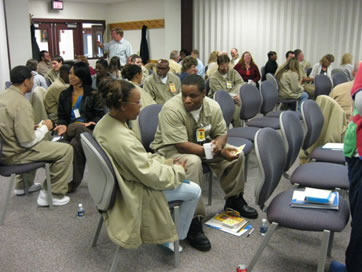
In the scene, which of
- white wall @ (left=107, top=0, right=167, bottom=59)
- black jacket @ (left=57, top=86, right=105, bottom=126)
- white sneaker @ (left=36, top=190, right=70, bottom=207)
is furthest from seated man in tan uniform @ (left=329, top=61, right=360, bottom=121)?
white wall @ (left=107, top=0, right=167, bottom=59)

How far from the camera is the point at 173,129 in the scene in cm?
297

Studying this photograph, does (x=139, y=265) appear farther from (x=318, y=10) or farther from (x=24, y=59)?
(x=318, y=10)

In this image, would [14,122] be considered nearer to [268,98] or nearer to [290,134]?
[290,134]

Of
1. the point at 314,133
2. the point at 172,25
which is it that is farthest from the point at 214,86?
the point at 172,25

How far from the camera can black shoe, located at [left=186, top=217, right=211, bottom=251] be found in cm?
274

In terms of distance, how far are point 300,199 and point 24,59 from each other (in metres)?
7.07

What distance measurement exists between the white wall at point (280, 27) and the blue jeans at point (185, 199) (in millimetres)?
7661

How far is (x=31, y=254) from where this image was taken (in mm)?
2729

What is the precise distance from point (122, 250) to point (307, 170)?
4.98ft

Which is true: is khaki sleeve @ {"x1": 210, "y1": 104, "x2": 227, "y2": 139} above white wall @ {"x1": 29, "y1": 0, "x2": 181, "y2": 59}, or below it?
below

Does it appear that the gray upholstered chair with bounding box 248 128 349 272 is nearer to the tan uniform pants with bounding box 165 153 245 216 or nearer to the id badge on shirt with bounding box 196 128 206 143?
the tan uniform pants with bounding box 165 153 245 216

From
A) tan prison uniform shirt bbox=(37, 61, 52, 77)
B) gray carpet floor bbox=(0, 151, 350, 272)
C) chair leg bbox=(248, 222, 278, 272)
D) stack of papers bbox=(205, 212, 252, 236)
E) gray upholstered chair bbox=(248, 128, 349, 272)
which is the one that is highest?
tan prison uniform shirt bbox=(37, 61, 52, 77)

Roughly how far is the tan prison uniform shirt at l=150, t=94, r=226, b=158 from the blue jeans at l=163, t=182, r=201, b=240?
0.54 m

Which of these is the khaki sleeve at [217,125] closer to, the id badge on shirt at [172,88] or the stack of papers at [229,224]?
the stack of papers at [229,224]
